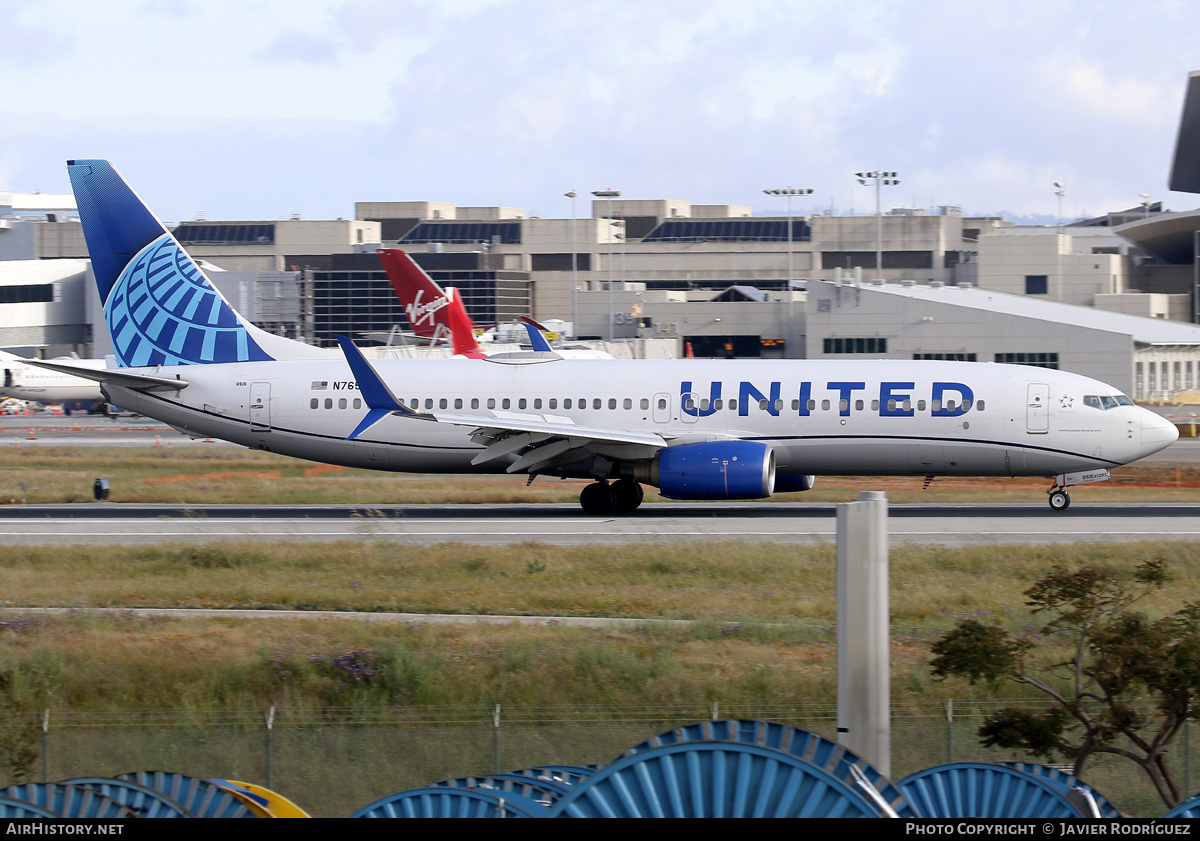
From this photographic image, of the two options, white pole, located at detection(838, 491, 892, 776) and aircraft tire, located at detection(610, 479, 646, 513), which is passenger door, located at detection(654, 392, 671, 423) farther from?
white pole, located at detection(838, 491, 892, 776)

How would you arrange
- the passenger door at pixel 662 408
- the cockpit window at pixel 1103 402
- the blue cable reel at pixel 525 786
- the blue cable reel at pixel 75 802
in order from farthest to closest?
the passenger door at pixel 662 408 → the cockpit window at pixel 1103 402 → the blue cable reel at pixel 525 786 → the blue cable reel at pixel 75 802

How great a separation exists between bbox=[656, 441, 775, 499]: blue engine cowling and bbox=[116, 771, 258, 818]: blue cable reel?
68.2ft

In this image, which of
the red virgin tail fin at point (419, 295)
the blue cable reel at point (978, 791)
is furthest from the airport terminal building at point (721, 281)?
the blue cable reel at point (978, 791)

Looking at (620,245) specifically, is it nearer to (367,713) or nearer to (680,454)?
(680,454)

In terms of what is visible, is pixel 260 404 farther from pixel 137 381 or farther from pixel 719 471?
→ pixel 719 471

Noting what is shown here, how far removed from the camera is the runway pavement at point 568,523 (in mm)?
26703

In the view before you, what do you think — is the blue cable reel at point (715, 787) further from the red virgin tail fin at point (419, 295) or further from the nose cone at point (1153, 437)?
the red virgin tail fin at point (419, 295)

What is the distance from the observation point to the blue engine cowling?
91.5 ft

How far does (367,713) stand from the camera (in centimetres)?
1451

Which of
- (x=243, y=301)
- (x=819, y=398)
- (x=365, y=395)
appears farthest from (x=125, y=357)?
(x=243, y=301)

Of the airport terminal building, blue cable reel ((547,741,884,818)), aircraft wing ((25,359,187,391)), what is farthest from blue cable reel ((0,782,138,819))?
the airport terminal building

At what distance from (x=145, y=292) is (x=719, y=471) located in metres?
16.5

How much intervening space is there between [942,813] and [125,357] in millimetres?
29157
